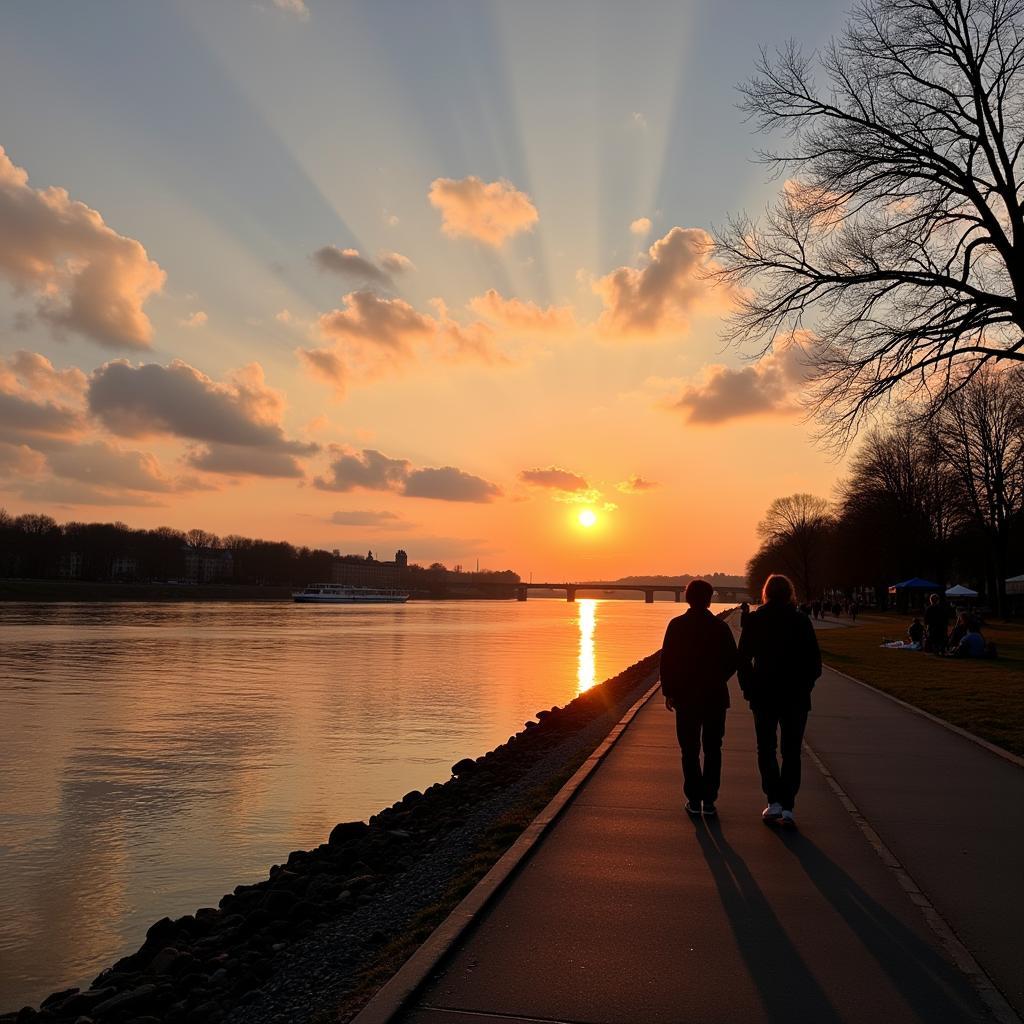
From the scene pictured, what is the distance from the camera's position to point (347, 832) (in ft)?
34.7

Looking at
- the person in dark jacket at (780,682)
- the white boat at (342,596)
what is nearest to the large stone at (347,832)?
the person in dark jacket at (780,682)

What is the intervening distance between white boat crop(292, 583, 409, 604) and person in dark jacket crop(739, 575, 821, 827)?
138 metres

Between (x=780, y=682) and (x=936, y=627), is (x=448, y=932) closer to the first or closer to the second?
(x=780, y=682)

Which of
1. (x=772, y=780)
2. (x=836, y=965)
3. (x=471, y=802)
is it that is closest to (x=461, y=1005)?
(x=836, y=965)

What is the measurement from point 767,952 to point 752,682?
10.0 feet

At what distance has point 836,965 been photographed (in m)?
4.80

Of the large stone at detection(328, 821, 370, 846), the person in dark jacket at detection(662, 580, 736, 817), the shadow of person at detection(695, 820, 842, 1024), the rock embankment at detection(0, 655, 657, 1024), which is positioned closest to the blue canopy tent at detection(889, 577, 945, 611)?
the rock embankment at detection(0, 655, 657, 1024)

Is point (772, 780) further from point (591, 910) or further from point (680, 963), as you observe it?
point (680, 963)

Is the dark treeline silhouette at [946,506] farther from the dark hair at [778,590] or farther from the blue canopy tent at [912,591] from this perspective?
the dark hair at [778,590]

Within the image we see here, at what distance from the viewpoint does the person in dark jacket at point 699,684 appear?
7977 millimetres

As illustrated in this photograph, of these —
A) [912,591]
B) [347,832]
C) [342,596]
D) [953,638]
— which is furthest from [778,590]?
[342,596]

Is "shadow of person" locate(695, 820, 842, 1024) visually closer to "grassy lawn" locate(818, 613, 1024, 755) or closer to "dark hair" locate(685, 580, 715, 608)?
"dark hair" locate(685, 580, 715, 608)

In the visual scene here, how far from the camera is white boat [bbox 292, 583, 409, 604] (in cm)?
14350

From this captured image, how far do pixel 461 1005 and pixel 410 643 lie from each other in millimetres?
44743
